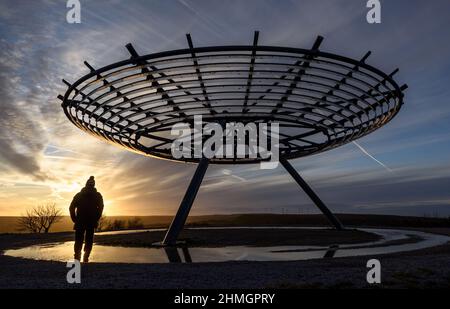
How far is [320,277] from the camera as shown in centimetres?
721

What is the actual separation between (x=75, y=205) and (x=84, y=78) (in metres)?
5.26

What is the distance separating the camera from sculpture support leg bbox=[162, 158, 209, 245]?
15336 millimetres

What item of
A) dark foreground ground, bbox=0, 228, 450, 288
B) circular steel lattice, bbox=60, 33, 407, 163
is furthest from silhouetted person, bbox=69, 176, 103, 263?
circular steel lattice, bbox=60, 33, 407, 163

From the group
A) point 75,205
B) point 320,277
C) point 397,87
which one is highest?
point 397,87

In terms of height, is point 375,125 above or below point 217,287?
above

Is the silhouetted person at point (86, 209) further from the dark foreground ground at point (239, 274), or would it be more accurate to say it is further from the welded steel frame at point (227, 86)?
the welded steel frame at point (227, 86)

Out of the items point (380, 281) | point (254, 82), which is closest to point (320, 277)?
point (380, 281)

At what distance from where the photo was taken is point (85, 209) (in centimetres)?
Result: 990

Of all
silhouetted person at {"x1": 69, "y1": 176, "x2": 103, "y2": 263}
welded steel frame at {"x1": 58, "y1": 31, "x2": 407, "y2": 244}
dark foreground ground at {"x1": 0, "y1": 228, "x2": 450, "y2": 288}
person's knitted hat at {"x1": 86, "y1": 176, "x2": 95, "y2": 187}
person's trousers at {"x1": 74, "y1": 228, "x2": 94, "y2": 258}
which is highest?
welded steel frame at {"x1": 58, "y1": 31, "x2": 407, "y2": 244}

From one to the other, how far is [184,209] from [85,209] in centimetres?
627

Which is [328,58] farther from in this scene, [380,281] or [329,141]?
[329,141]

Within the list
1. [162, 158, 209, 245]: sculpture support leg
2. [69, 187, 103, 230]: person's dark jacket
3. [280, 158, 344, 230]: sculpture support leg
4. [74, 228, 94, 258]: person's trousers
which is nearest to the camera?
[69, 187, 103, 230]: person's dark jacket

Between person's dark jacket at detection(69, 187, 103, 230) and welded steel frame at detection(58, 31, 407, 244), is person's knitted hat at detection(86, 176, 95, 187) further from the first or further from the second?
welded steel frame at detection(58, 31, 407, 244)

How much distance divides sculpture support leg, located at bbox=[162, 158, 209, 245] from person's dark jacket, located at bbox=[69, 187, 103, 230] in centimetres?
551
